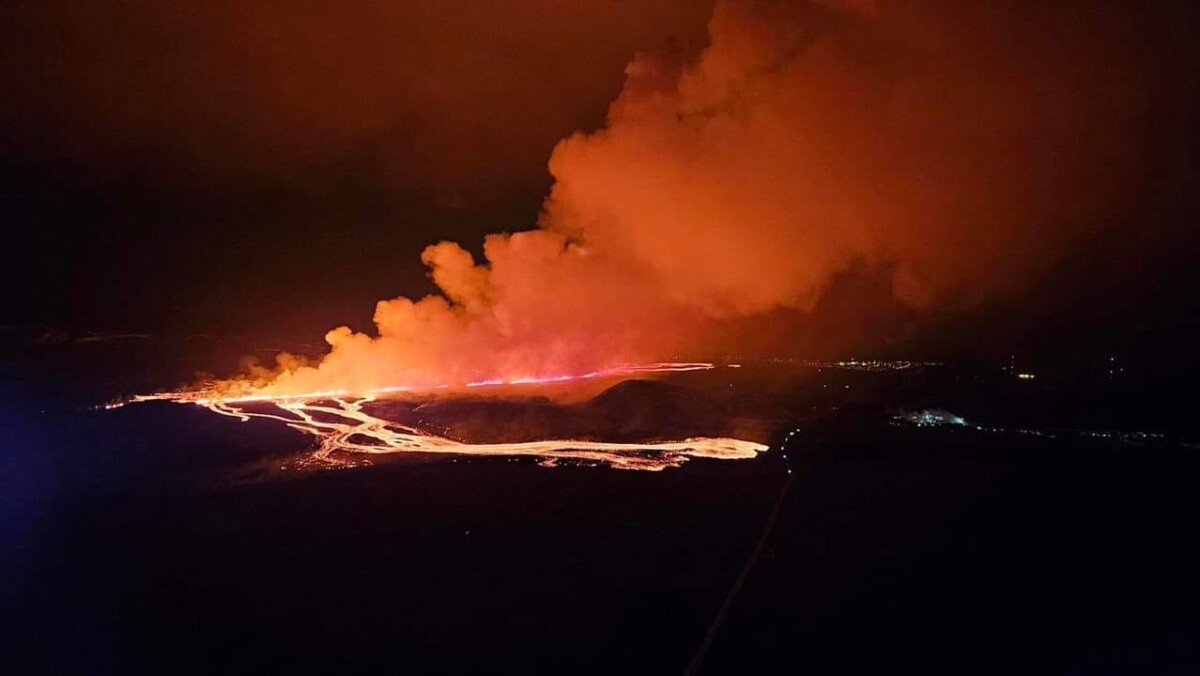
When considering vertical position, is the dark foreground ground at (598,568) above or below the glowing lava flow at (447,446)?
below

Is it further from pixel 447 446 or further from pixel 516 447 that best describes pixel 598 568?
pixel 447 446

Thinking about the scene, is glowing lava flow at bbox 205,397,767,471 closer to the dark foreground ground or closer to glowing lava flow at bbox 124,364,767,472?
glowing lava flow at bbox 124,364,767,472

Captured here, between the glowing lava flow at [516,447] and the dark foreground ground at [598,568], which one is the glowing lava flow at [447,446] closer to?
the glowing lava flow at [516,447]

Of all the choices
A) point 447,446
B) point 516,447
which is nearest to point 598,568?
point 516,447

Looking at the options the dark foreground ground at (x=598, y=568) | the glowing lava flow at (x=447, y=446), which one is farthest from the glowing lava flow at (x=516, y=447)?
the dark foreground ground at (x=598, y=568)

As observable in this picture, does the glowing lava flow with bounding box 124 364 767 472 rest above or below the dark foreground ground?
above

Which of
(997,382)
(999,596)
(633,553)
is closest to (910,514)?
(999,596)

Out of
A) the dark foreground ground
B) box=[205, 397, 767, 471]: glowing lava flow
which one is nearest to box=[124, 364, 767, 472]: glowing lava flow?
box=[205, 397, 767, 471]: glowing lava flow

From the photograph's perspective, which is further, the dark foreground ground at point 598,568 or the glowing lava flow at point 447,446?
the glowing lava flow at point 447,446
